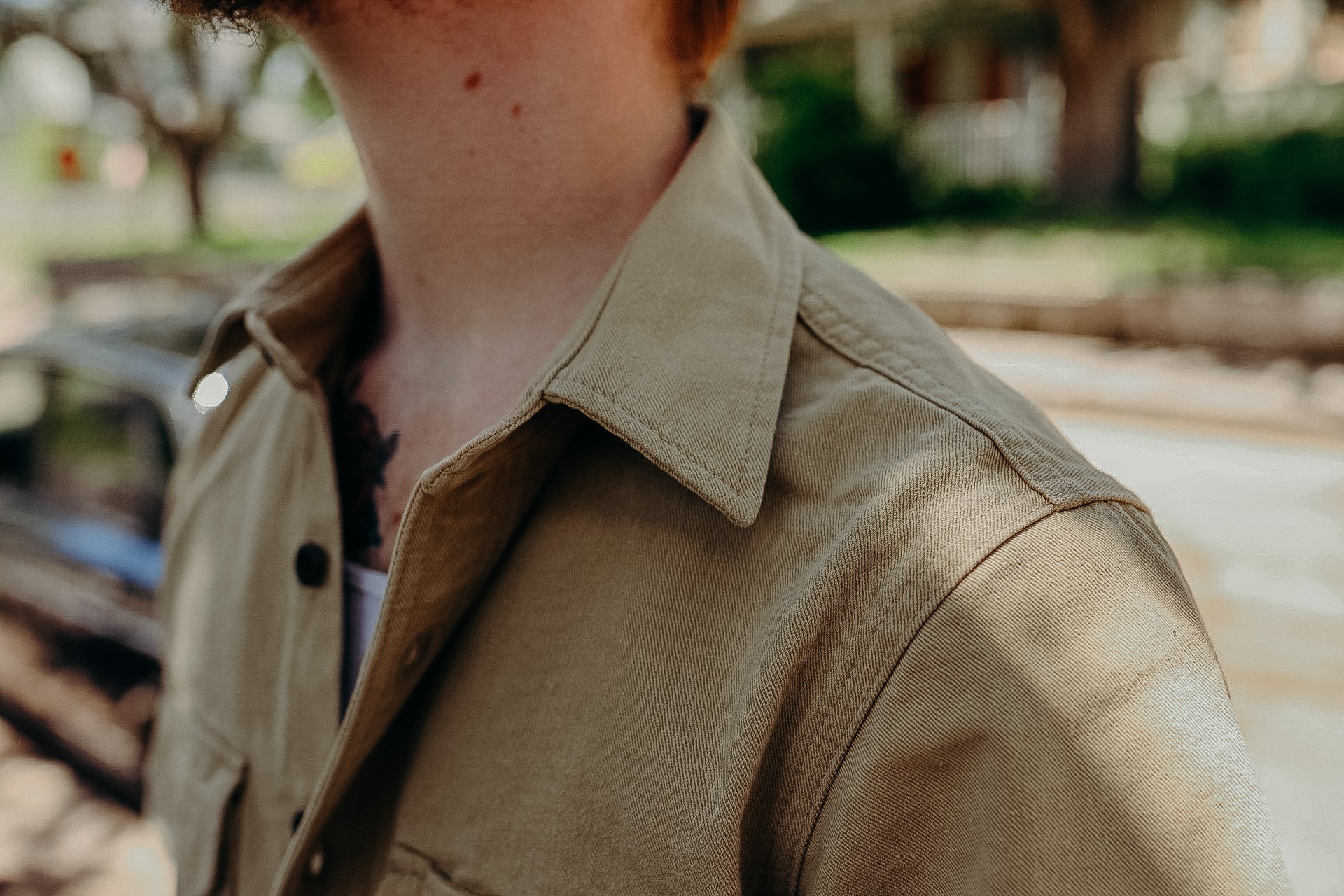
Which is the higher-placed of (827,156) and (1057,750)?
(1057,750)

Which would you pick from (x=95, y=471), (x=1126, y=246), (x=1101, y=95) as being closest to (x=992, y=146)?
(x=1101, y=95)

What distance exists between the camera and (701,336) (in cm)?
97

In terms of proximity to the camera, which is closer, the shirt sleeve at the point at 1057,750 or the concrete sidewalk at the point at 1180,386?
the shirt sleeve at the point at 1057,750

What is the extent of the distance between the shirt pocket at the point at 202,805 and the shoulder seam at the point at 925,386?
3.05ft

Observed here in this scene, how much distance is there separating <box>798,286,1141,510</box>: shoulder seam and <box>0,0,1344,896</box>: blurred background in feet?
2.70

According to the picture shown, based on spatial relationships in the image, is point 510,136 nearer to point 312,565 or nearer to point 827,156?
point 312,565

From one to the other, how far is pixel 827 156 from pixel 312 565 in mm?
11196

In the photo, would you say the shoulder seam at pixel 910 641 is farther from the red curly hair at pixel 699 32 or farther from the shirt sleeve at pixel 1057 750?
the red curly hair at pixel 699 32

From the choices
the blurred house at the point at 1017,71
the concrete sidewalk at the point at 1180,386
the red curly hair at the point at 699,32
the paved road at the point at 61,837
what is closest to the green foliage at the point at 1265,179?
the blurred house at the point at 1017,71

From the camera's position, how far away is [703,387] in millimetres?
938

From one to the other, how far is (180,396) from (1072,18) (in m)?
10.7

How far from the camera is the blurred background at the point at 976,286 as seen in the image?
3.58 meters

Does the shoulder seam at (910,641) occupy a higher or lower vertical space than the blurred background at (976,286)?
higher

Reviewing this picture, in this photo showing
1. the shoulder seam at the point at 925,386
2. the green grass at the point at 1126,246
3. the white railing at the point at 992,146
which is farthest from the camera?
→ the white railing at the point at 992,146
